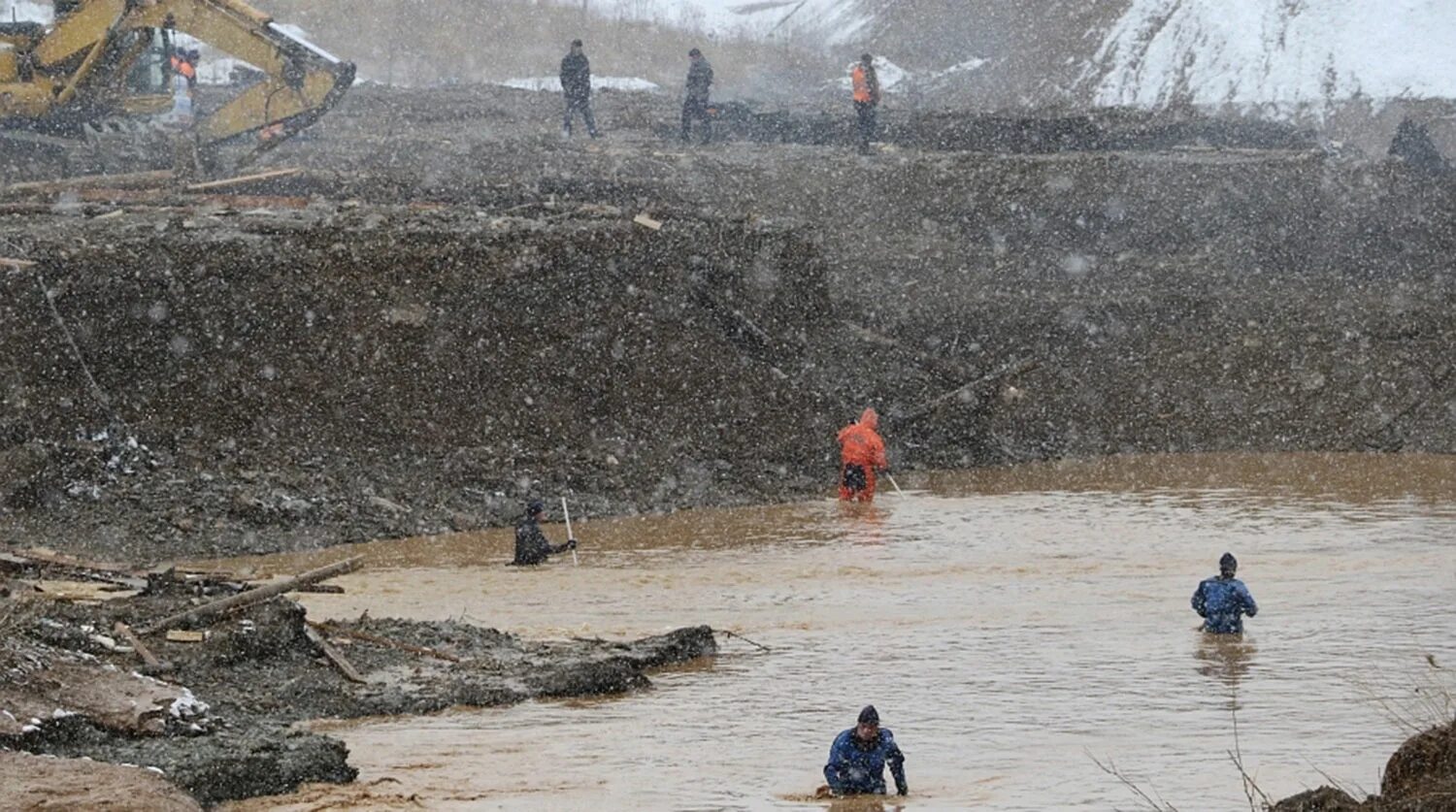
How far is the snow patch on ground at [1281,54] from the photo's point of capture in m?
41.7

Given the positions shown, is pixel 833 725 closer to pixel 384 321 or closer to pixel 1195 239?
pixel 384 321

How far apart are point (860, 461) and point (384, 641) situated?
830cm

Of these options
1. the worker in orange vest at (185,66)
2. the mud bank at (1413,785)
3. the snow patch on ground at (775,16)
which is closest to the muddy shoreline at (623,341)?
the worker in orange vest at (185,66)

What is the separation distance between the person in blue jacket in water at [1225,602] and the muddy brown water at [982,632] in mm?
199

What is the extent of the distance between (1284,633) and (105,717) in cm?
893

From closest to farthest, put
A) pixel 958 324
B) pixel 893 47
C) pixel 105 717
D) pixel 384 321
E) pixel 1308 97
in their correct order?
pixel 105 717
pixel 384 321
pixel 958 324
pixel 1308 97
pixel 893 47

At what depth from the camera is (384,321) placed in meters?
22.3

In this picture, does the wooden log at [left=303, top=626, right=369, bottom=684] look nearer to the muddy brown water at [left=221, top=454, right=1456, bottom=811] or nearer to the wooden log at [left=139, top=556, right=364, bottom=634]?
the wooden log at [left=139, top=556, right=364, bottom=634]

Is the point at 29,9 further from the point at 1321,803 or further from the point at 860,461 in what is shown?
the point at 1321,803

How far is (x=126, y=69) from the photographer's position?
91.6 ft

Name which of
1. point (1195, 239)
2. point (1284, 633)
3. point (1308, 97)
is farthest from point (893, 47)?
point (1284, 633)

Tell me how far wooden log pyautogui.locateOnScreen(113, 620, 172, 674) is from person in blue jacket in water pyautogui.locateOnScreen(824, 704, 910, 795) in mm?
4285

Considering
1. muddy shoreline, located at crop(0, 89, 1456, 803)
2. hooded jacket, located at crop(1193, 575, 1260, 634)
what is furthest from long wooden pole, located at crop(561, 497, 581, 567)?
hooded jacket, located at crop(1193, 575, 1260, 634)

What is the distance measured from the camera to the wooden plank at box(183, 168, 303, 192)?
27.2 meters
